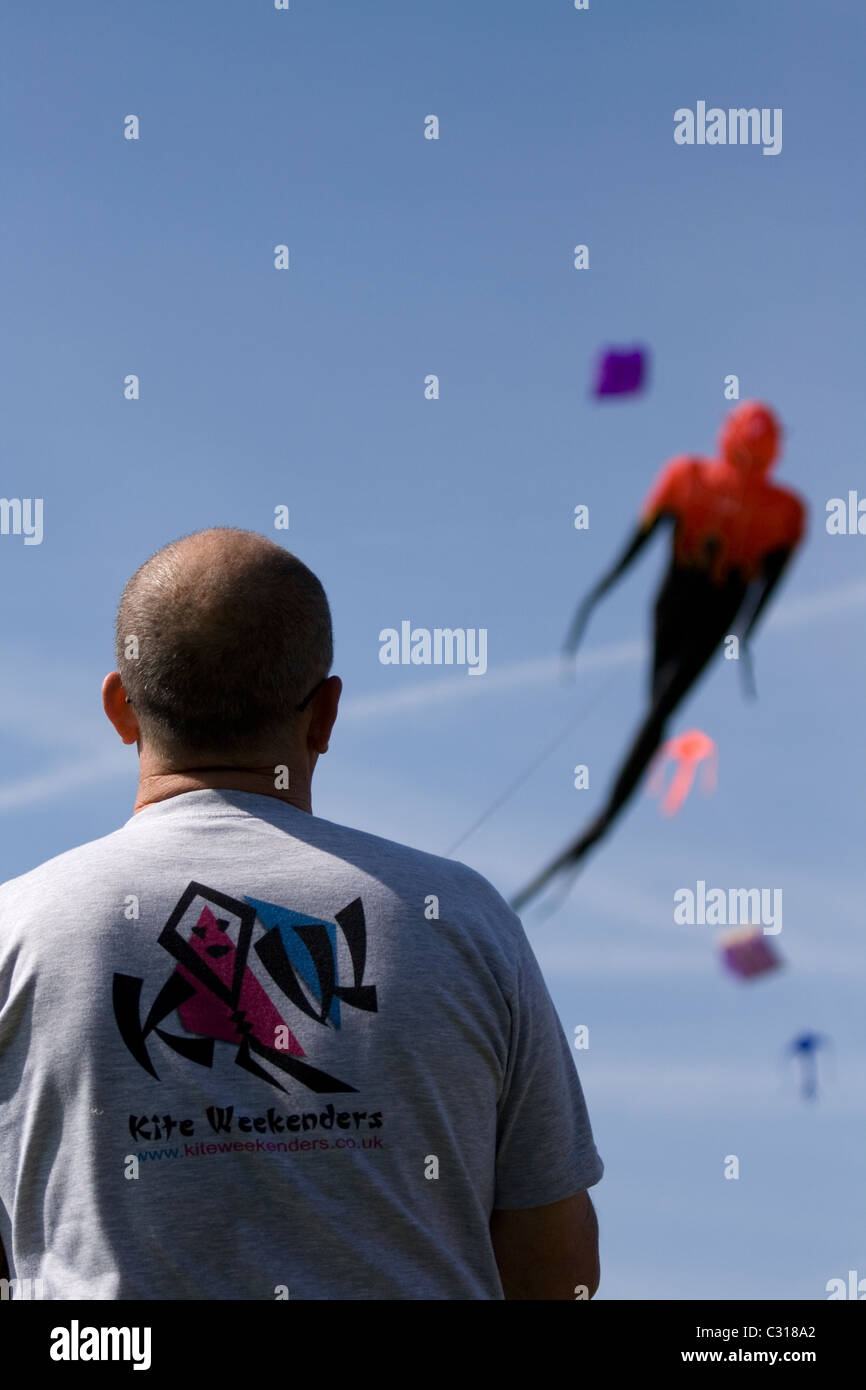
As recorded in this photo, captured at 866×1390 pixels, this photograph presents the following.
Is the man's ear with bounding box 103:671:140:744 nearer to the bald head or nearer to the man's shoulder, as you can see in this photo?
the bald head

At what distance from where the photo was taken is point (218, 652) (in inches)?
76.2

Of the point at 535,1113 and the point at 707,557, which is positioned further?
the point at 707,557

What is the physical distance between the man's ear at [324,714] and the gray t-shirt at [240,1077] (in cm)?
30

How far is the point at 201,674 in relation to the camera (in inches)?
76.2

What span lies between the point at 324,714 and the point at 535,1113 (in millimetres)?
725

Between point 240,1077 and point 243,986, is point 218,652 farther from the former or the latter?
point 240,1077

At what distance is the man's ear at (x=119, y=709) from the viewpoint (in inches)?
81.4

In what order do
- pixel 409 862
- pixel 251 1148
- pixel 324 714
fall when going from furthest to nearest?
pixel 324 714, pixel 409 862, pixel 251 1148

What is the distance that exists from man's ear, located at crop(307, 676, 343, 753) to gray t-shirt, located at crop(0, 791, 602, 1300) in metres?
0.30
